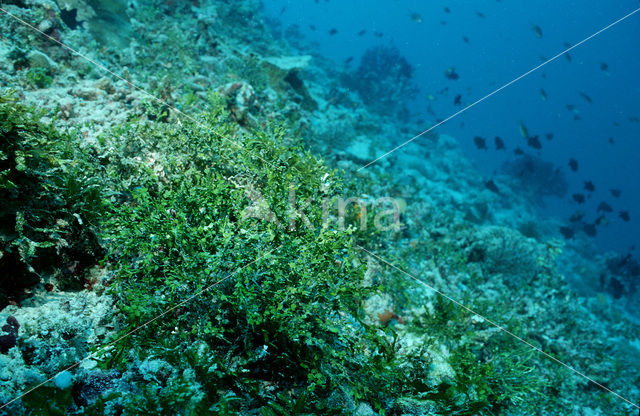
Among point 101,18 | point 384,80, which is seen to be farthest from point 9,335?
point 384,80

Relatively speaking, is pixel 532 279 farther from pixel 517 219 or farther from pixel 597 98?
pixel 597 98

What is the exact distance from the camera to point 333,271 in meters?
2.92

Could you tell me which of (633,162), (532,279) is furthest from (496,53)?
(532,279)

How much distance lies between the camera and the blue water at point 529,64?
2741 inches

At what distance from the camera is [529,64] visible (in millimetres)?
112312

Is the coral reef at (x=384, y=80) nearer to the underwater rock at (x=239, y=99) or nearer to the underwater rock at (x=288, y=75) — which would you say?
the underwater rock at (x=288, y=75)

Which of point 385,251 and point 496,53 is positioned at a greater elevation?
point 496,53

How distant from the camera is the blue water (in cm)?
6962

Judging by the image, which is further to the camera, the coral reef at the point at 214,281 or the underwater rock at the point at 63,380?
the coral reef at the point at 214,281

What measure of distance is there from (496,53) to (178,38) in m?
158

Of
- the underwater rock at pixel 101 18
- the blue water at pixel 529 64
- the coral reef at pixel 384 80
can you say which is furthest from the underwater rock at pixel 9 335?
the blue water at pixel 529 64

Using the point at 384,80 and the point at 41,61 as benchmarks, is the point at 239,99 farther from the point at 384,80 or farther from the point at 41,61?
the point at 384,80

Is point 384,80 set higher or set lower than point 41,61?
higher

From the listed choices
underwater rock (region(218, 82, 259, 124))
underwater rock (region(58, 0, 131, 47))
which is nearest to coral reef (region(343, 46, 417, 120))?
underwater rock (region(58, 0, 131, 47))
